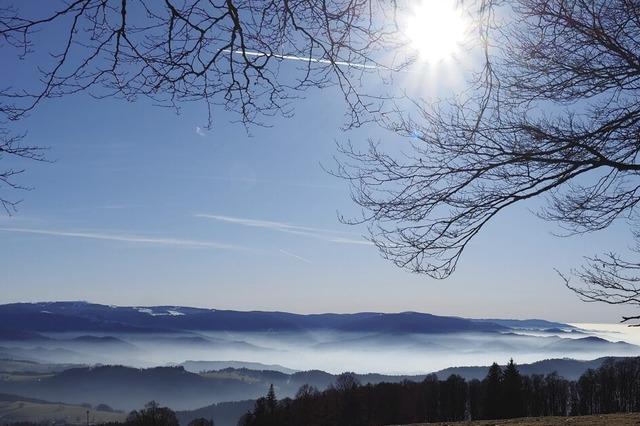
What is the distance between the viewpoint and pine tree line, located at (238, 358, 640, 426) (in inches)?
2078

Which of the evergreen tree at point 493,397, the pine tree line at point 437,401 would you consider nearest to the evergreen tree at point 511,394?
the evergreen tree at point 493,397

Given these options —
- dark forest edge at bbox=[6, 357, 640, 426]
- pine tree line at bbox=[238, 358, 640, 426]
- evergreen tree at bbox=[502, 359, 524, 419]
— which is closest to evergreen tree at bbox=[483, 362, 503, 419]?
evergreen tree at bbox=[502, 359, 524, 419]

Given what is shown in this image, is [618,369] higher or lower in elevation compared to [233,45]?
lower

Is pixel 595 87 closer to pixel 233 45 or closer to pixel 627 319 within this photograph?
pixel 627 319

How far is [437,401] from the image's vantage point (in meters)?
68.3

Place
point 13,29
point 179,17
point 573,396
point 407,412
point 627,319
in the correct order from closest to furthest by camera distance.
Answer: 1. point 13,29
2. point 179,17
3. point 627,319
4. point 573,396
5. point 407,412

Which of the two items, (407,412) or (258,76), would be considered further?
(407,412)

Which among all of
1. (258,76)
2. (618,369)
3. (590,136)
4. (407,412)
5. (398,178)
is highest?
(258,76)

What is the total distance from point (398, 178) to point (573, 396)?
66.6 m

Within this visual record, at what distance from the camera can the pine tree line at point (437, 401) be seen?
52.8 m

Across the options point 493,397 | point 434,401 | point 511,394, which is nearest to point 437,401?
point 434,401

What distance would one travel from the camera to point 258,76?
16.2ft

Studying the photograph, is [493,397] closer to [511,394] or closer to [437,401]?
[511,394]

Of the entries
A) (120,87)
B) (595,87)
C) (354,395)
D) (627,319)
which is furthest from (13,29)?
(354,395)
